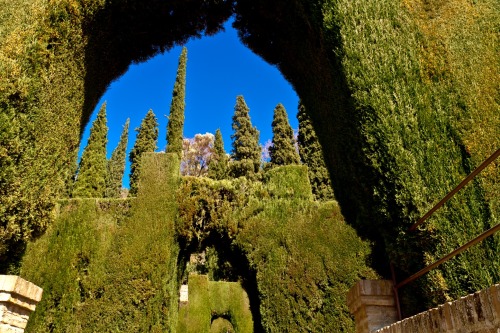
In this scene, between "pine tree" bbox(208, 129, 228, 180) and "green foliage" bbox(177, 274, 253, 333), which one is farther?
"pine tree" bbox(208, 129, 228, 180)

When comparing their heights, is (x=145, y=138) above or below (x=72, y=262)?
above

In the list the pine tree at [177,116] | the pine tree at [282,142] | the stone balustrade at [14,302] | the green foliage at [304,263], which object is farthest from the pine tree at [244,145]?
the stone balustrade at [14,302]

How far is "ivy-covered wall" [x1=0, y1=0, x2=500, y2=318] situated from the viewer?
10.3ft

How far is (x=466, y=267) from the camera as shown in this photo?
2.92 m

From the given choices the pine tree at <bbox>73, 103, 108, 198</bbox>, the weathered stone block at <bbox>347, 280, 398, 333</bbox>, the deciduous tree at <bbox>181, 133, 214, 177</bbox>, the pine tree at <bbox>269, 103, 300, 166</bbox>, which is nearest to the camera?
the weathered stone block at <bbox>347, 280, 398, 333</bbox>

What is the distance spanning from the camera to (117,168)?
3859 cm

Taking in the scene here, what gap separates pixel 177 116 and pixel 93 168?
696 centimetres

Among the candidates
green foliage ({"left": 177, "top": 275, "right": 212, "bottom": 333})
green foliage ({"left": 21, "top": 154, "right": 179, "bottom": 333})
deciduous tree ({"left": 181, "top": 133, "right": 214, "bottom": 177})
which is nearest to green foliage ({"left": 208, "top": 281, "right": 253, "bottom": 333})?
green foliage ({"left": 177, "top": 275, "right": 212, "bottom": 333})

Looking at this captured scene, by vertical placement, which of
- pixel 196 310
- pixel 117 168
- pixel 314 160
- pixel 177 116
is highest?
pixel 117 168

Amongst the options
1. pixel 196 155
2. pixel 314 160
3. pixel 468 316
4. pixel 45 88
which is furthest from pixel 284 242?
pixel 196 155

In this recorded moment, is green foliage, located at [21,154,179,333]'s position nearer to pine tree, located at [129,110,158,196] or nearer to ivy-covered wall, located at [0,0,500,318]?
ivy-covered wall, located at [0,0,500,318]

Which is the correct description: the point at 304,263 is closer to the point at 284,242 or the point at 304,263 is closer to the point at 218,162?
the point at 284,242

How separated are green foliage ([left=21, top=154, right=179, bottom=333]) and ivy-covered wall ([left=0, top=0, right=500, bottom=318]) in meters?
5.13

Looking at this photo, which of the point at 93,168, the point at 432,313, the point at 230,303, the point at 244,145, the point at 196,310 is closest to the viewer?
the point at 432,313
